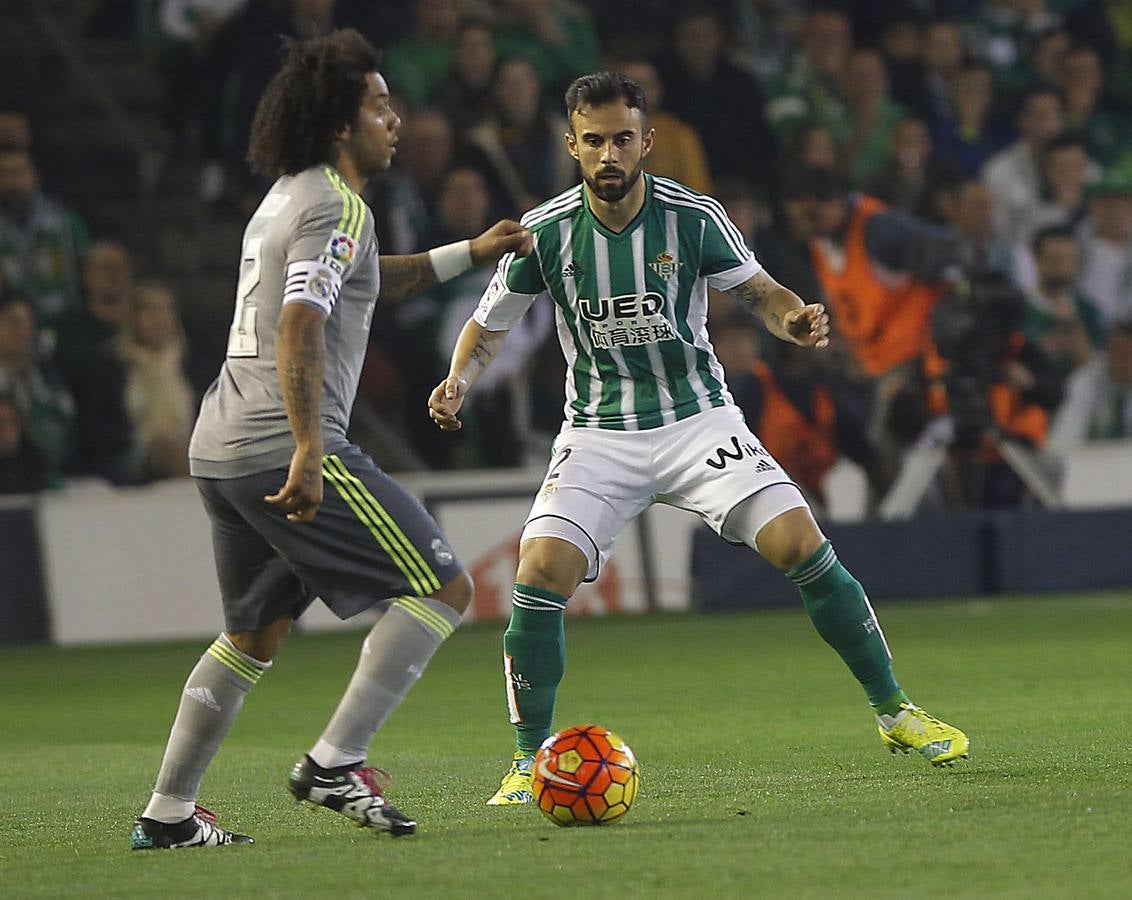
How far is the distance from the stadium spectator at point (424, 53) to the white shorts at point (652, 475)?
8753 millimetres

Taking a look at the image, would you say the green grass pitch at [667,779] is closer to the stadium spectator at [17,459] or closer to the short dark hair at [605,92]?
the stadium spectator at [17,459]

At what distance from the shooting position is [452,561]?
513cm

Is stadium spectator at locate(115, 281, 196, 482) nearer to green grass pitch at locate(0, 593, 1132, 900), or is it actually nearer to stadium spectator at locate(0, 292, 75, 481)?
stadium spectator at locate(0, 292, 75, 481)

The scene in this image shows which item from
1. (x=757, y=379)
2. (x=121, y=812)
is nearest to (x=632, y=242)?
(x=121, y=812)

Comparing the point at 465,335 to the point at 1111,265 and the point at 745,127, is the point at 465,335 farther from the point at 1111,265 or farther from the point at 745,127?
the point at 1111,265

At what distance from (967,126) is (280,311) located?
12708mm

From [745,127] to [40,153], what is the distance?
5332 mm

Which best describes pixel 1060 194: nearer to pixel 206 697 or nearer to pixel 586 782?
pixel 586 782

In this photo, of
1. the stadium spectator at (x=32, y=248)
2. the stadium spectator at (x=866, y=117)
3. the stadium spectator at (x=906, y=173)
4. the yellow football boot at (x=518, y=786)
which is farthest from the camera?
the stadium spectator at (x=866, y=117)

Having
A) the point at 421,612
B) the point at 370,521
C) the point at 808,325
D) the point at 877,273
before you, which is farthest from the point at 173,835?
the point at 877,273

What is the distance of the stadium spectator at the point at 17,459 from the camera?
13125 millimetres

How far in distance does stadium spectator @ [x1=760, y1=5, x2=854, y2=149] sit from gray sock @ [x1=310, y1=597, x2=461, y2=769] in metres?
11.5

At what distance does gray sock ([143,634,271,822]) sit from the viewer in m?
5.21

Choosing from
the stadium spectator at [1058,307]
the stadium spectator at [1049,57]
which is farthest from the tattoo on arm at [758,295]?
the stadium spectator at [1049,57]
